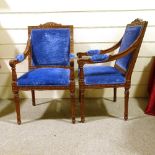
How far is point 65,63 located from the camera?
257 centimetres

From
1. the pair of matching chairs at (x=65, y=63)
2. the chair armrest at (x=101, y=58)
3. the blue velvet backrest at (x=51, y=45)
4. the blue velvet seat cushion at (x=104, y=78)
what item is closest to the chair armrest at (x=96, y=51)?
the pair of matching chairs at (x=65, y=63)

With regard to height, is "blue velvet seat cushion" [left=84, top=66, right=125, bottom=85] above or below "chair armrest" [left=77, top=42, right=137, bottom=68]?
below

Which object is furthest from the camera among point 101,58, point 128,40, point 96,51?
point 96,51

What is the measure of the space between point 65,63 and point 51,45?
0.23m

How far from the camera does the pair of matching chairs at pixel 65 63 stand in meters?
2.13

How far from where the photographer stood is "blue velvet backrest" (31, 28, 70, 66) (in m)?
2.55

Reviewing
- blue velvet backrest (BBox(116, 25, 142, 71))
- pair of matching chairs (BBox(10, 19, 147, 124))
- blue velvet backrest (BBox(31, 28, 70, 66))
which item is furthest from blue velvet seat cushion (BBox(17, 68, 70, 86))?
blue velvet backrest (BBox(116, 25, 142, 71))

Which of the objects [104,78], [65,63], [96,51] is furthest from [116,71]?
[65,63]

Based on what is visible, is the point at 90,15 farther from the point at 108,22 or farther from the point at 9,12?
the point at 9,12

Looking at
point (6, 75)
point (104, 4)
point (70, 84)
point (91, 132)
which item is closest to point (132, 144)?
point (91, 132)

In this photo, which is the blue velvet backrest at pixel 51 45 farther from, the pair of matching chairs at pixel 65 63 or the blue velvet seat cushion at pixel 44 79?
the blue velvet seat cushion at pixel 44 79

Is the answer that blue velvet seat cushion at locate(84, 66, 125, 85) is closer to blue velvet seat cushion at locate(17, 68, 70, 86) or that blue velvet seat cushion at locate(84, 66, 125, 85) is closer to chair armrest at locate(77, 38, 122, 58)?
blue velvet seat cushion at locate(17, 68, 70, 86)

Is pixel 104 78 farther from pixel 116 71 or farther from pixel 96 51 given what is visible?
pixel 96 51

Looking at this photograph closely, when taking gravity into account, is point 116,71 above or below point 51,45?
below
